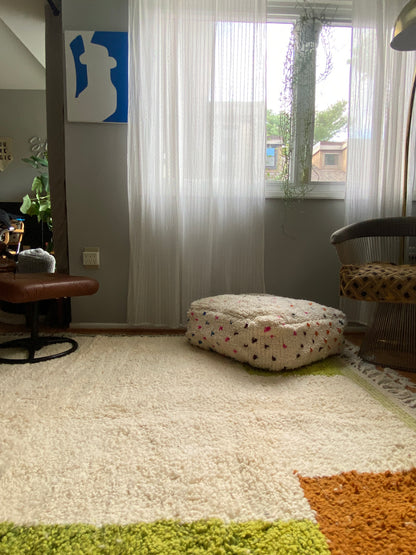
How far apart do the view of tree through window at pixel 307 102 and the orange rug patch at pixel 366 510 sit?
1.70m

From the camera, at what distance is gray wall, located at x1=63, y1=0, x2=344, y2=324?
2.00 m

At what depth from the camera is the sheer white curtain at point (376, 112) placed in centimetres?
196

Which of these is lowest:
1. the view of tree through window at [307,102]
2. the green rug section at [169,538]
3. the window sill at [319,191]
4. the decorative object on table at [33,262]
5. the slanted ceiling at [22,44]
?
the green rug section at [169,538]

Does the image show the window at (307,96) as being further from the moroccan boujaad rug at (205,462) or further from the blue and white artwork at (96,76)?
the moroccan boujaad rug at (205,462)

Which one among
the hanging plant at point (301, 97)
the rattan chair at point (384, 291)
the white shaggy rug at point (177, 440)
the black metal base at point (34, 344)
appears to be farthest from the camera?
the hanging plant at point (301, 97)

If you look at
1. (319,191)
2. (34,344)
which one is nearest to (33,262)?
(34,344)

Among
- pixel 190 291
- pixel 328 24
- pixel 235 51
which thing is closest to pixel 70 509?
pixel 190 291

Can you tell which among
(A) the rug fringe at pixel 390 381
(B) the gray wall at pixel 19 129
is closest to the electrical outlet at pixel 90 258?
(A) the rug fringe at pixel 390 381

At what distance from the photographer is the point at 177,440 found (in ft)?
2.98

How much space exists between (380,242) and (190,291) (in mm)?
1121

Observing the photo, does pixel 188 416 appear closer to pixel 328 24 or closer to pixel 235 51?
pixel 235 51

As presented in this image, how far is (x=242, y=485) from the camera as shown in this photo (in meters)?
0.74

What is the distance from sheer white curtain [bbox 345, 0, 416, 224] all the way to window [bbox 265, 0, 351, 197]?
0.13 m

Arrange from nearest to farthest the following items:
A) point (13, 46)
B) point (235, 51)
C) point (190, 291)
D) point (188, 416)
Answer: point (188, 416)
point (235, 51)
point (190, 291)
point (13, 46)
